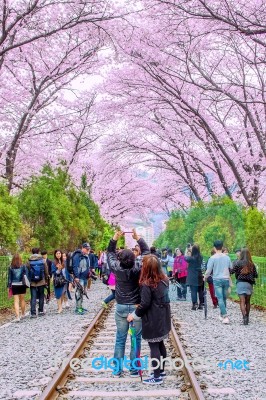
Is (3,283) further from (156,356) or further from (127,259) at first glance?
(156,356)

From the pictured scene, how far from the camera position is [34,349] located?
984 cm

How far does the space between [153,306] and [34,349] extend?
3681mm

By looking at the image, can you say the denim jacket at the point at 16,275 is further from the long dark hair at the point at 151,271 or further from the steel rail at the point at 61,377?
the long dark hair at the point at 151,271

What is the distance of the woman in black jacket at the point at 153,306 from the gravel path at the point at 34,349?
1330 millimetres

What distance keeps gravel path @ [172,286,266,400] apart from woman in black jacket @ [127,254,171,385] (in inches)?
29.5

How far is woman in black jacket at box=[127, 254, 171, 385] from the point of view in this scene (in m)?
6.85

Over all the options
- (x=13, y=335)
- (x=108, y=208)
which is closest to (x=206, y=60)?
(x=13, y=335)

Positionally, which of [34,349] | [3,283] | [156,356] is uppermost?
[3,283]

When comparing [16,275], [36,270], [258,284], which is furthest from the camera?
[258,284]

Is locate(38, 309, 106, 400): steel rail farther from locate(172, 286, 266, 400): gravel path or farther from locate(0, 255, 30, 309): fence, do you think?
locate(0, 255, 30, 309): fence

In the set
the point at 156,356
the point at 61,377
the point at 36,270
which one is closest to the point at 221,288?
the point at 36,270

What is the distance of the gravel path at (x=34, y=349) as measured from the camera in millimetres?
7016

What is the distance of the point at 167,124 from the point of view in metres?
28.6

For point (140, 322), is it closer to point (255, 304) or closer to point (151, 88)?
point (255, 304)
